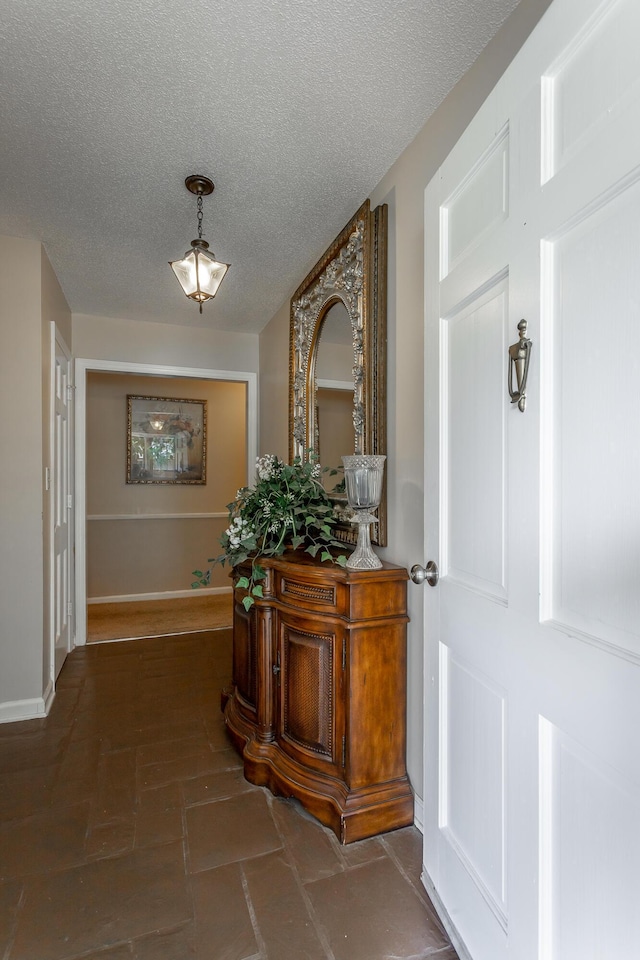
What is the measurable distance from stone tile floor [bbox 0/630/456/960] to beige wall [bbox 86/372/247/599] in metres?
2.55

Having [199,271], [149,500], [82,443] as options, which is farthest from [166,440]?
[199,271]

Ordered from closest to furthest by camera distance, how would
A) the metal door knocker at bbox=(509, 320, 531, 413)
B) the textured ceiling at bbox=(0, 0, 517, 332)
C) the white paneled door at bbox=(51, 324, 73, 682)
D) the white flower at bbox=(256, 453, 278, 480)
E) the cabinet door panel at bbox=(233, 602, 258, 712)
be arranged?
the metal door knocker at bbox=(509, 320, 531, 413) < the textured ceiling at bbox=(0, 0, 517, 332) < the cabinet door panel at bbox=(233, 602, 258, 712) < the white flower at bbox=(256, 453, 278, 480) < the white paneled door at bbox=(51, 324, 73, 682)

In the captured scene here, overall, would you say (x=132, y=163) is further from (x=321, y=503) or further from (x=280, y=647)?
(x=280, y=647)

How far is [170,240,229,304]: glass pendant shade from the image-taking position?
2029 millimetres

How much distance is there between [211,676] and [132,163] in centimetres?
284

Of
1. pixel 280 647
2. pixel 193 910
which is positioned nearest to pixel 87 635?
pixel 280 647

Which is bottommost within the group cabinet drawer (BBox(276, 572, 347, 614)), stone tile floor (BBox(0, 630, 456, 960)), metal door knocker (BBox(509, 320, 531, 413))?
stone tile floor (BBox(0, 630, 456, 960))

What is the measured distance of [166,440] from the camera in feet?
16.3

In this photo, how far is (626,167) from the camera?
68 centimetres

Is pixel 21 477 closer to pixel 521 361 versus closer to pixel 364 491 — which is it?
pixel 364 491

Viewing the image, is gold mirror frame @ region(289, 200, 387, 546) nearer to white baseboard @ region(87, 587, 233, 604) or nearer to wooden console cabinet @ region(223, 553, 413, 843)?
wooden console cabinet @ region(223, 553, 413, 843)

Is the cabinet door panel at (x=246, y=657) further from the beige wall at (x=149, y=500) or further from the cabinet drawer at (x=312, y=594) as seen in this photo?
the beige wall at (x=149, y=500)

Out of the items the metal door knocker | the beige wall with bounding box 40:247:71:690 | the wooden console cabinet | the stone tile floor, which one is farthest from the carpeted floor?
the metal door knocker

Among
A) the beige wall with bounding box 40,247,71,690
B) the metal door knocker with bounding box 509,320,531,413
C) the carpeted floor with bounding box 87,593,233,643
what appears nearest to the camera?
the metal door knocker with bounding box 509,320,531,413
